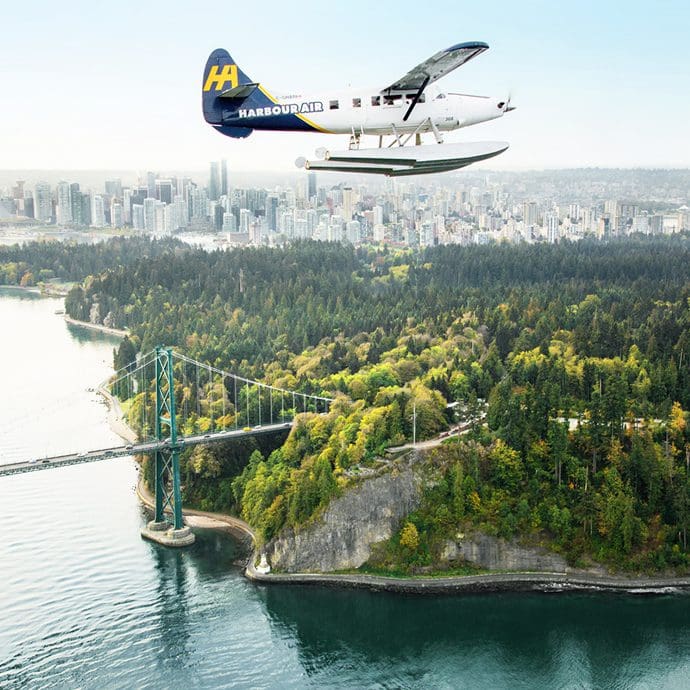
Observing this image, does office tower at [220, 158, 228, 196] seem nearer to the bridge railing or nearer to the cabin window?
the bridge railing

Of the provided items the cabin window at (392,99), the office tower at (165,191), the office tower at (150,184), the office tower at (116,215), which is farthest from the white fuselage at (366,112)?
the office tower at (150,184)

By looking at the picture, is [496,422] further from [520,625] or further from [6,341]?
[6,341]

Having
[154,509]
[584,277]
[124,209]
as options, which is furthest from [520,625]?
[124,209]

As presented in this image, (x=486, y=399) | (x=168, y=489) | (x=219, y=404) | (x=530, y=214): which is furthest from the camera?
(x=530, y=214)

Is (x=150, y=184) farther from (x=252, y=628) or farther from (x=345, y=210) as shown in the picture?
(x=252, y=628)

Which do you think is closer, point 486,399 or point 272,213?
point 486,399

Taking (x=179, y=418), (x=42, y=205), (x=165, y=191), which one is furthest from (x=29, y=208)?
(x=179, y=418)
